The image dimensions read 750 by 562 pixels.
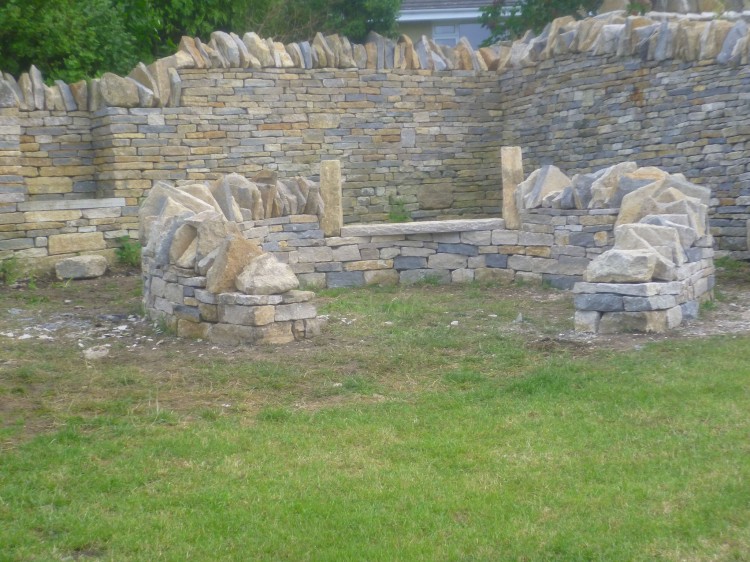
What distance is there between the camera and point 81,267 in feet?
39.0

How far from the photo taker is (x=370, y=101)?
15047 mm

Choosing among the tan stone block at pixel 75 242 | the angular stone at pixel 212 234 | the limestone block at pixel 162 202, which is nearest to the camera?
the angular stone at pixel 212 234

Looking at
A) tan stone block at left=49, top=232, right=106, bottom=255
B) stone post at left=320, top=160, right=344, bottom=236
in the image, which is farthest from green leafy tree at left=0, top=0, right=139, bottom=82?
stone post at left=320, top=160, right=344, bottom=236

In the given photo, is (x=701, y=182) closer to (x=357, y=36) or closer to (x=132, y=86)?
(x=132, y=86)

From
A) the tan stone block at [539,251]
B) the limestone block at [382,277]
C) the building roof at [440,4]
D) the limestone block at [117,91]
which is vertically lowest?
the limestone block at [382,277]

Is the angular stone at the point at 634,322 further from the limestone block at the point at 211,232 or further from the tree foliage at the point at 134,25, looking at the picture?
the tree foliage at the point at 134,25

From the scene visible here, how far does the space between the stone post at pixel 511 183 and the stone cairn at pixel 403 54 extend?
2787 mm

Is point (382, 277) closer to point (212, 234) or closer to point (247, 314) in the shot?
point (212, 234)

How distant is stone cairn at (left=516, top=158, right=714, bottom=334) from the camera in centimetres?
800

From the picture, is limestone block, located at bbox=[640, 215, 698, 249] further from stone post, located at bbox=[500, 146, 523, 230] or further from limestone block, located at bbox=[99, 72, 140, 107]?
limestone block, located at bbox=[99, 72, 140, 107]

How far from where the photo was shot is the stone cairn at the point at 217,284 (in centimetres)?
793

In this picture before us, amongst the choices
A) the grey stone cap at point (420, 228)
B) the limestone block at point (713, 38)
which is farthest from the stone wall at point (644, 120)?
the grey stone cap at point (420, 228)

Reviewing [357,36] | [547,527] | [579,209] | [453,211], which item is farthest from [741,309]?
[357,36]

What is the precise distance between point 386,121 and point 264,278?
7780 millimetres
